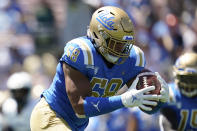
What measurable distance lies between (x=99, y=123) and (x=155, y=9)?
4842 millimetres

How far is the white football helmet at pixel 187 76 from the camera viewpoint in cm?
590

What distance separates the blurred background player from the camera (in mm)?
7277

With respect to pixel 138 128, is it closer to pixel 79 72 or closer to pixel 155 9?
pixel 79 72

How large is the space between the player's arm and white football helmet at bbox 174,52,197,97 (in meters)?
1.46

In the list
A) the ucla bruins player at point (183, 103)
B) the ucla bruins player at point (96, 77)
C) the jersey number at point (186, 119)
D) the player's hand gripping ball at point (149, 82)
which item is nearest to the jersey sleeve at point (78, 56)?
the ucla bruins player at point (96, 77)

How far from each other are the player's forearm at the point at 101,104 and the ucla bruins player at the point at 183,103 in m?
1.54

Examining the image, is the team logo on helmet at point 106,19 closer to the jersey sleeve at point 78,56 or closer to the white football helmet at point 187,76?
the jersey sleeve at point 78,56

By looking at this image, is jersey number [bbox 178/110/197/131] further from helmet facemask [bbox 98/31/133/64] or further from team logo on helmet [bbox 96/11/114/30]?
team logo on helmet [bbox 96/11/114/30]

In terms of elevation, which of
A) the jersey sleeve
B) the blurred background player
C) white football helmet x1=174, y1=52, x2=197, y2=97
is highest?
the jersey sleeve

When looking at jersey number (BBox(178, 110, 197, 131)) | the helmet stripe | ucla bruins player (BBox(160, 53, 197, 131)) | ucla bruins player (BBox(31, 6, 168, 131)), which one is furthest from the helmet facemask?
jersey number (BBox(178, 110, 197, 131))

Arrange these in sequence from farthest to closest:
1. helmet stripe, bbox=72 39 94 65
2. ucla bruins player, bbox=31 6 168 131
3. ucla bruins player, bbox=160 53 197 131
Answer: ucla bruins player, bbox=160 53 197 131 → helmet stripe, bbox=72 39 94 65 → ucla bruins player, bbox=31 6 168 131

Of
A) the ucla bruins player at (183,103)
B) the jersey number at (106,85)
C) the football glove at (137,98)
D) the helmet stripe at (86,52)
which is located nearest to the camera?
the football glove at (137,98)

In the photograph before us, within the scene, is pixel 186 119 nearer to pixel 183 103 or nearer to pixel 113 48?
pixel 183 103

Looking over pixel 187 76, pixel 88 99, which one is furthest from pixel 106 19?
pixel 187 76
